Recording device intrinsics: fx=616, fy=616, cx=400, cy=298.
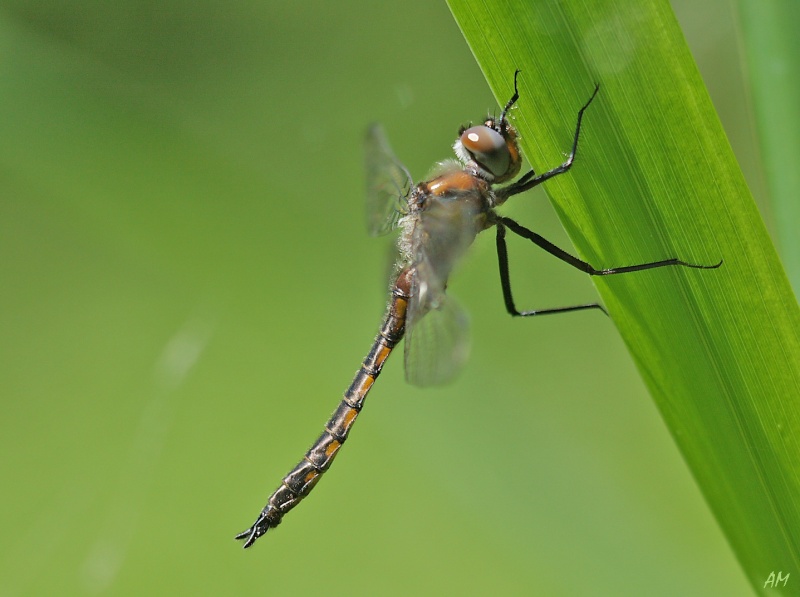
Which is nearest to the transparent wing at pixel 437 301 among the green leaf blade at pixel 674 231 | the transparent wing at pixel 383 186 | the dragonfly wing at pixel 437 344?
the dragonfly wing at pixel 437 344

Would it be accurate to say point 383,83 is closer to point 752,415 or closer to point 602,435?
point 602,435

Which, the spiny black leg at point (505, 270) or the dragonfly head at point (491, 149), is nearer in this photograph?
the dragonfly head at point (491, 149)

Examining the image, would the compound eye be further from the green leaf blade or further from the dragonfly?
the green leaf blade

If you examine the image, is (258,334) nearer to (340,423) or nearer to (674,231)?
(340,423)

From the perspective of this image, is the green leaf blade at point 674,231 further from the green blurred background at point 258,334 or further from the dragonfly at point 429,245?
the green blurred background at point 258,334

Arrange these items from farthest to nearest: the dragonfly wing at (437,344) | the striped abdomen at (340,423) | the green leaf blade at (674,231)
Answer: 1. the striped abdomen at (340,423)
2. the dragonfly wing at (437,344)
3. the green leaf blade at (674,231)

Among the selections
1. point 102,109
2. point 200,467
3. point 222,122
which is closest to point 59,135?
point 102,109

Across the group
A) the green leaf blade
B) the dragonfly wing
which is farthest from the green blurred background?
the green leaf blade
